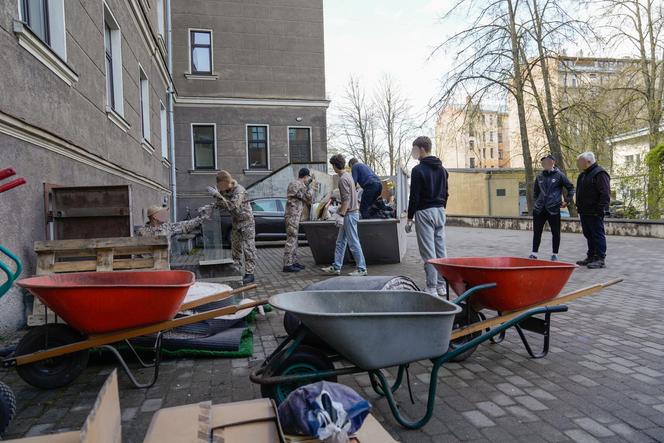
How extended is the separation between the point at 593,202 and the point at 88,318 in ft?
26.1

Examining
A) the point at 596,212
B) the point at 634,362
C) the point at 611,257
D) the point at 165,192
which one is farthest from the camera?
the point at 165,192

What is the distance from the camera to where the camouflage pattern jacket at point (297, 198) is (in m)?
8.36

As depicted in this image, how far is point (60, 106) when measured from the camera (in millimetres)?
5727

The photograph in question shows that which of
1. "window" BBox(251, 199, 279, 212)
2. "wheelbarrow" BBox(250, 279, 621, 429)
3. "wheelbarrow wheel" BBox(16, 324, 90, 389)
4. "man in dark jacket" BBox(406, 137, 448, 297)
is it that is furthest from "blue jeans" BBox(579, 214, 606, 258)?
"window" BBox(251, 199, 279, 212)

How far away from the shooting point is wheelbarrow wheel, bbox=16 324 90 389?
3164mm

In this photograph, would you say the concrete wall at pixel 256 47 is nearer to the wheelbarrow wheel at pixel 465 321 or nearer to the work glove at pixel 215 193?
the work glove at pixel 215 193

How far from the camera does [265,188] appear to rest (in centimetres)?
2047

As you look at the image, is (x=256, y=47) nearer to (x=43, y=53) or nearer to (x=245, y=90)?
(x=245, y=90)

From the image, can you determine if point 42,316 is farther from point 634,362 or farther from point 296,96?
point 296,96

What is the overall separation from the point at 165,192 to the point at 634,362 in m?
14.9

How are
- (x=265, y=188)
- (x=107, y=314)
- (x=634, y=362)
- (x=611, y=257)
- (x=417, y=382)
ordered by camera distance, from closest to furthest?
1. (x=107, y=314)
2. (x=417, y=382)
3. (x=634, y=362)
4. (x=611, y=257)
5. (x=265, y=188)

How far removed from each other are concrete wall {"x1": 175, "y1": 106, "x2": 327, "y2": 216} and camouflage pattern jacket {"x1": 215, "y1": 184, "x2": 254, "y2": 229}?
13.7m

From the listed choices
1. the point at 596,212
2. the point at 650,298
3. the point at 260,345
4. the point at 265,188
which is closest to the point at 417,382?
the point at 260,345

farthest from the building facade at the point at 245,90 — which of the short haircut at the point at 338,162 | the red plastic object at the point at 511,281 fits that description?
the red plastic object at the point at 511,281
